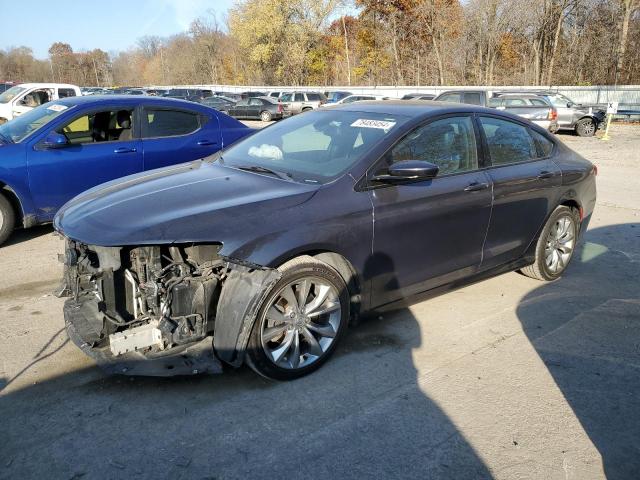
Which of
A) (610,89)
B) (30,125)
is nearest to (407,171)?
(30,125)

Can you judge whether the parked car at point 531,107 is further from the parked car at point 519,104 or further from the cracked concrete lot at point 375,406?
the cracked concrete lot at point 375,406

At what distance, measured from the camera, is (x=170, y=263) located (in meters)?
3.11

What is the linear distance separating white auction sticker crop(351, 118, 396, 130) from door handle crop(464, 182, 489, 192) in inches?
30.0

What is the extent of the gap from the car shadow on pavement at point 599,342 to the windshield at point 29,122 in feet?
18.4

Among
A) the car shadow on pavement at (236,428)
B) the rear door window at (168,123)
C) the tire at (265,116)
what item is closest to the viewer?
the car shadow on pavement at (236,428)

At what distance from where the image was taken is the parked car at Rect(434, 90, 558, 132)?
58.5 feet

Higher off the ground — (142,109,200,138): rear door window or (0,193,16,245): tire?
(142,109,200,138): rear door window

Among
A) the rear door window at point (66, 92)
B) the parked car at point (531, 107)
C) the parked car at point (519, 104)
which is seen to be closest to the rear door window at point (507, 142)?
the parked car at point (519, 104)

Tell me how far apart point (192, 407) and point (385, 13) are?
1950 inches

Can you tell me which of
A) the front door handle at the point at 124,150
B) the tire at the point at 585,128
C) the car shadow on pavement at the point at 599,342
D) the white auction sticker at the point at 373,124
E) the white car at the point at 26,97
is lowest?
the car shadow on pavement at the point at 599,342

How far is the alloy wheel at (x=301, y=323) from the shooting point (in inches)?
124

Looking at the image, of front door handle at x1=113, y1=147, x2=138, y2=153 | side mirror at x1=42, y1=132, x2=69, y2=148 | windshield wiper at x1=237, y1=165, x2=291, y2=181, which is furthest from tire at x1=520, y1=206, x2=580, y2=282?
side mirror at x1=42, y1=132, x2=69, y2=148

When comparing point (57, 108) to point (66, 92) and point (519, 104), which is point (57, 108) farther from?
point (519, 104)

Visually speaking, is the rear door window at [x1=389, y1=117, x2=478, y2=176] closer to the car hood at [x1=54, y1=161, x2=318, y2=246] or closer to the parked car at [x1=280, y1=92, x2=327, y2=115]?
the car hood at [x1=54, y1=161, x2=318, y2=246]
